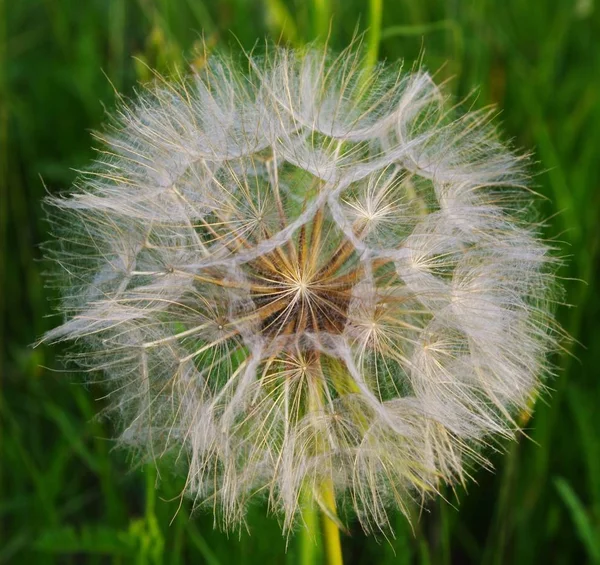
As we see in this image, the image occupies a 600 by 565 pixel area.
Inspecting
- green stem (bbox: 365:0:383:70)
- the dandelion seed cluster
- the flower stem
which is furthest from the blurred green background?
the flower stem

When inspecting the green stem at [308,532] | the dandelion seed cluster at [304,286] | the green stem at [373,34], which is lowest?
the green stem at [308,532]

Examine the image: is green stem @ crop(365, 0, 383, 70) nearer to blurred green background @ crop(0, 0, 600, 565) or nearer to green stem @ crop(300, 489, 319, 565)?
blurred green background @ crop(0, 0, 600, 565)

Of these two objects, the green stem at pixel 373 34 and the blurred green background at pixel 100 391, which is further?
the blurred green background at pixel 100 391

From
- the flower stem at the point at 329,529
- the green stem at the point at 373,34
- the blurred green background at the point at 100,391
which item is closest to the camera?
the flower stem at the point at 329,529

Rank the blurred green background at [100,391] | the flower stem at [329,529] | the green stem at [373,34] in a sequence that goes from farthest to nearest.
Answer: the blurred green background at [100,391]
the green stem at [373,34]
the flower stem at [329,529]

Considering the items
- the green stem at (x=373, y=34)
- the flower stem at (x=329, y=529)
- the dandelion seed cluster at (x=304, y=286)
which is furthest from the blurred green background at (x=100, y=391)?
the flower stem at (x=329, y=529)

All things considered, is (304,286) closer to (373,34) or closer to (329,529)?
(329,529)

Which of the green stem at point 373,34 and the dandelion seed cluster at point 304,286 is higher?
the green stem at point 373,34

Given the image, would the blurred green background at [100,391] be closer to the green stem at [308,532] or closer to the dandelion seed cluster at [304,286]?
the dandelion seed cluster at [304,286]
